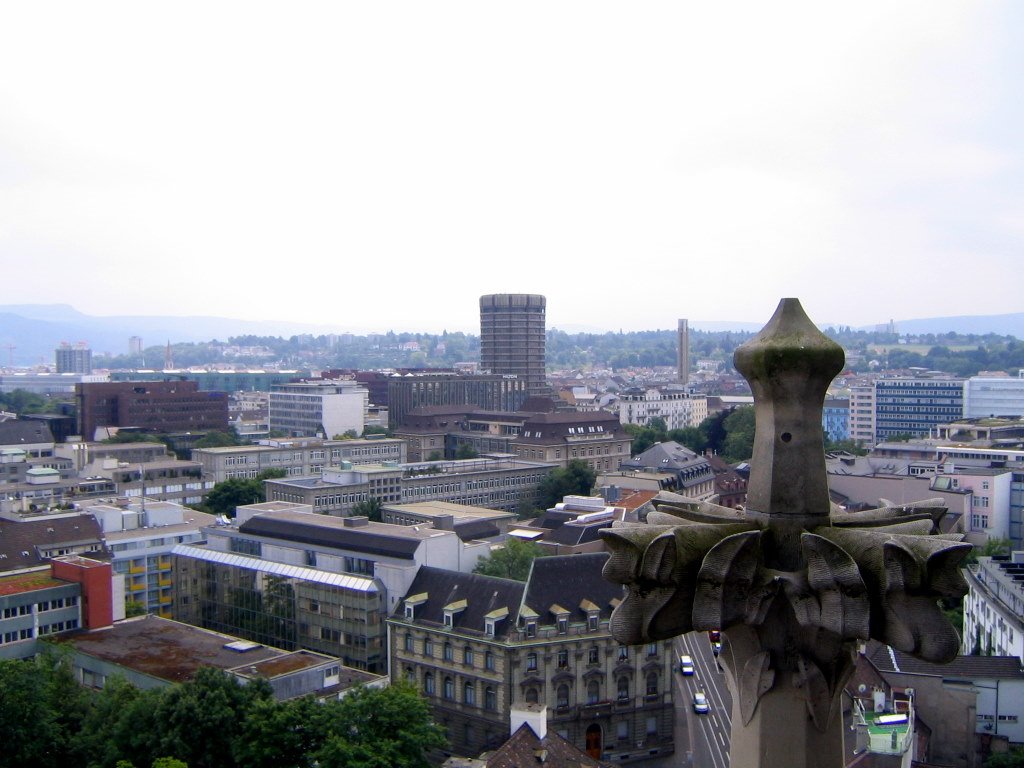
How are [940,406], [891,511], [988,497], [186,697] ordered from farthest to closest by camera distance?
[940,406], [988,497], [186,697], [891,511]

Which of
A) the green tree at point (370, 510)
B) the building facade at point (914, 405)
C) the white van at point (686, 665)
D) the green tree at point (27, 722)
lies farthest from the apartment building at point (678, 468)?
the building facade at point (914, 405)

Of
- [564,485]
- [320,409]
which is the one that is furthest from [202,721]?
[320,409]

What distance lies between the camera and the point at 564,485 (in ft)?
331

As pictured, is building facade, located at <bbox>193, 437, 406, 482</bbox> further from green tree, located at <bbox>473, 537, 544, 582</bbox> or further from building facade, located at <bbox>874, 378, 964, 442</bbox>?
building facade, located at <bbox>874, 378, 964, 442</bbox>

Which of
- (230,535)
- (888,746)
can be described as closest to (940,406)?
(230,535)

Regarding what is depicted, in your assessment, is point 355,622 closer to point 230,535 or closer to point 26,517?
point 230,535

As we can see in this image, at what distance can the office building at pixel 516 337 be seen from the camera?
638 ft

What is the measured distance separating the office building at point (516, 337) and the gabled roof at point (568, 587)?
143m

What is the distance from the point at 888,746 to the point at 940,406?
142233mm

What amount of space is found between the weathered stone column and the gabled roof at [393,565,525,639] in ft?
128

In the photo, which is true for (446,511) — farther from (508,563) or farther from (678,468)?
(678,468)

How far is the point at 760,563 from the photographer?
28.3 feet

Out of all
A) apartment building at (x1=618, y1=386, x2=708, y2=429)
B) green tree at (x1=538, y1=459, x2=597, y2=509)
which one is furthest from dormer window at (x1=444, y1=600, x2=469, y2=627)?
apartment building at (x1=618, y1=386, x2=708, y2=429)

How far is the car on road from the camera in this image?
52.1 meters
